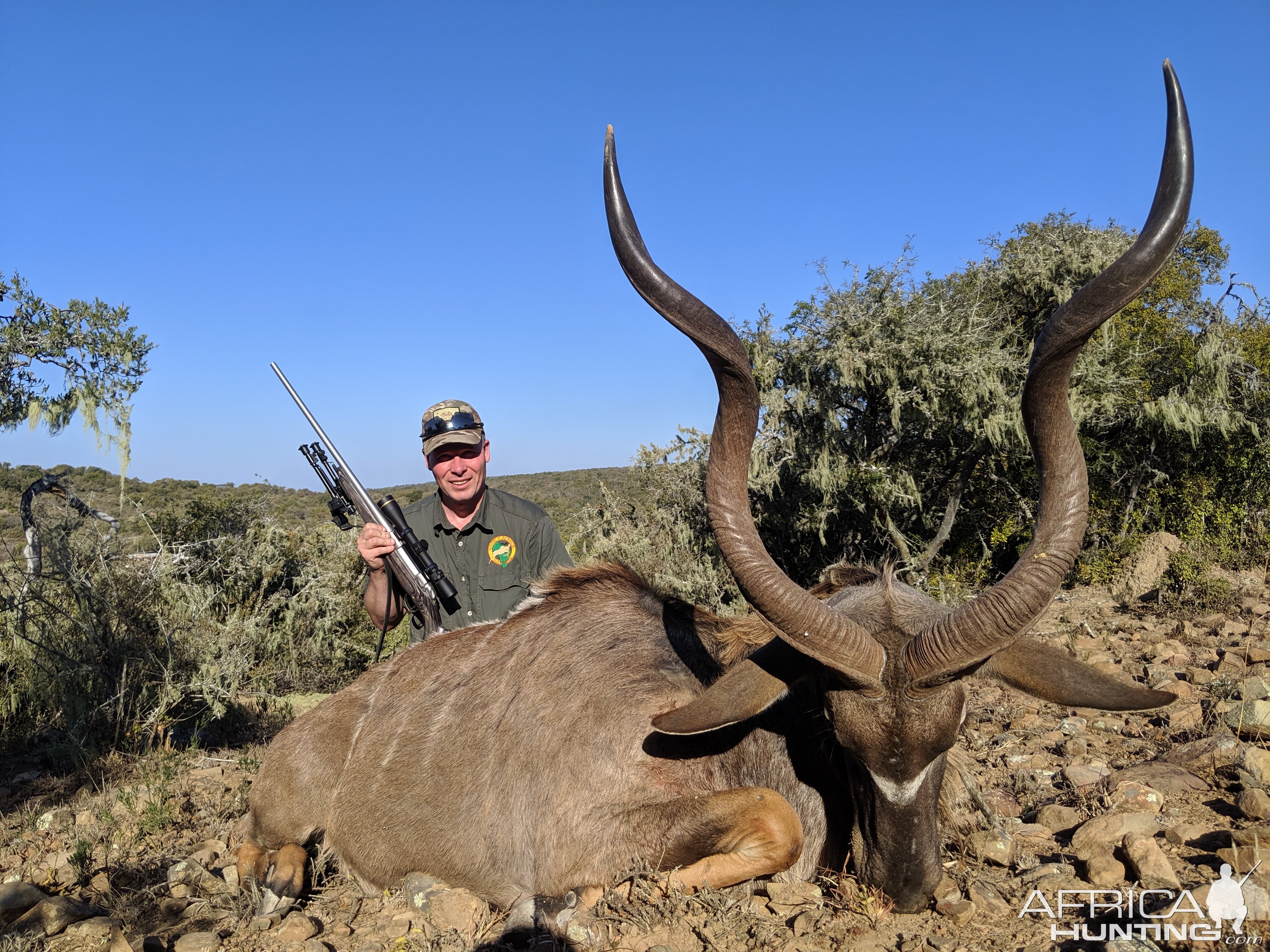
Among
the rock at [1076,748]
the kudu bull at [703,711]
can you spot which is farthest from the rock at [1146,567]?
the kudu bull at [703,711]

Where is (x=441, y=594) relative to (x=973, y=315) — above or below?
below

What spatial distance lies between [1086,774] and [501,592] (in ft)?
13.5

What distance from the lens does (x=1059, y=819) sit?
4059 mm

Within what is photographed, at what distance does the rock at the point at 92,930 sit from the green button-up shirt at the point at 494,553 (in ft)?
10.5

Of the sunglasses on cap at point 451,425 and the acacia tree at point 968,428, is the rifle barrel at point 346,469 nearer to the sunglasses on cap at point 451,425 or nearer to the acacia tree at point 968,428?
the sunglasses on cap at point 451,425

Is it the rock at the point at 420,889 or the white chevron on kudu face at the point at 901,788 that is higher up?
the white chevron on kudu face at the point at 901,788

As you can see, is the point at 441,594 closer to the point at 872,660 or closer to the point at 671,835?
the point at 671,835

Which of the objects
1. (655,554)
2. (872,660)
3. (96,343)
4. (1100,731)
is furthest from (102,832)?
(96,343)

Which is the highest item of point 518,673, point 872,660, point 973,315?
point 973,315

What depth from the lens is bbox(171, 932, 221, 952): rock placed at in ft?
12.0

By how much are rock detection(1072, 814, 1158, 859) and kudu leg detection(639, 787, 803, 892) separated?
3.97ft

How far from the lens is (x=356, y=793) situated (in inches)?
194

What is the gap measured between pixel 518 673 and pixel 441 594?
169 cm

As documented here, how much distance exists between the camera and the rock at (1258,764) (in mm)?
4074
